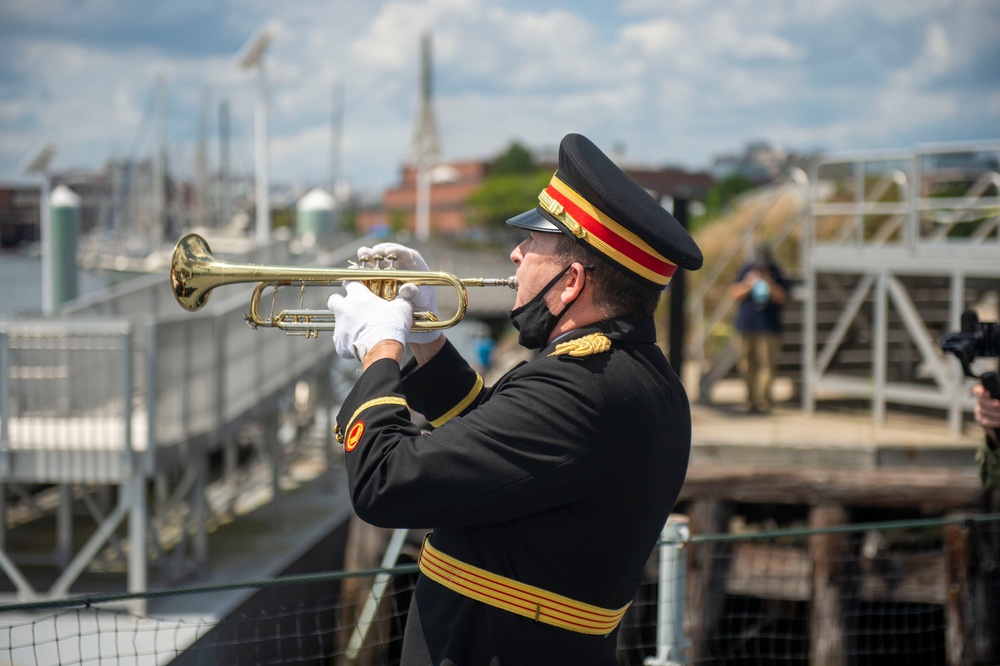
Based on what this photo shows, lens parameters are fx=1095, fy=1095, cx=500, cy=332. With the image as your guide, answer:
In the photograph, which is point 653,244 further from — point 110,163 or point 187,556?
point 110,163

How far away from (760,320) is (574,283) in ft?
29.8

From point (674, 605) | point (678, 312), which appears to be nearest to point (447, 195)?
point (678, 312)

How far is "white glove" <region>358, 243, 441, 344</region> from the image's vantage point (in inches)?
107

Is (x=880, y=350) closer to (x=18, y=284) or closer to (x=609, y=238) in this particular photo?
(x=609, y=238)

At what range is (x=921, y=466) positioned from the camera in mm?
9062

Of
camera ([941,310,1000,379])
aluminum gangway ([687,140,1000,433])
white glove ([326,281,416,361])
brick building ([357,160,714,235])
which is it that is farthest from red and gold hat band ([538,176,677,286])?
brick building ([357,160,714,235])

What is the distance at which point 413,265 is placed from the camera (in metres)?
2.86

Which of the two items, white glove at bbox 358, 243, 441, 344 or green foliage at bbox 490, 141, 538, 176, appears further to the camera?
green foliage at bbox 490, 141, 538, 176

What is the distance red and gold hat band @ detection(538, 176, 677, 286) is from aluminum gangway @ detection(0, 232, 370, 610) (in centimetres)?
683

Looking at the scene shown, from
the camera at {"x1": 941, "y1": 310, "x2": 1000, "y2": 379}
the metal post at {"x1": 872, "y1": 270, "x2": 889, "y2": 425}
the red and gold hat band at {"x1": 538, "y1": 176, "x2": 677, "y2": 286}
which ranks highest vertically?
the red and gold hat band at {"x1": 538, "y1": 176, "x2": 677, "y2": 286}

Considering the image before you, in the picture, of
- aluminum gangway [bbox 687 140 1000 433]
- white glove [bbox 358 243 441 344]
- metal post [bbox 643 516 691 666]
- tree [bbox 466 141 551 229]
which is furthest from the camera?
tree [bbox 466 141 551 229]

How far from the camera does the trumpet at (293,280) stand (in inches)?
103

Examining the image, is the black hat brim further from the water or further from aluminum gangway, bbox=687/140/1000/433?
the water

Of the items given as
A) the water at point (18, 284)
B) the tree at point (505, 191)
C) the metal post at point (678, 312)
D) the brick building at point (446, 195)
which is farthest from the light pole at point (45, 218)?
the brick building at point (446, 195)
